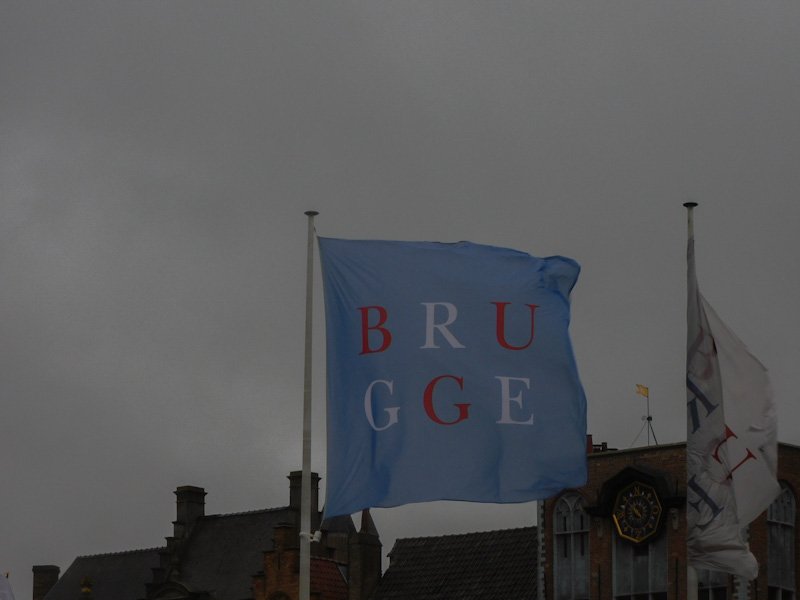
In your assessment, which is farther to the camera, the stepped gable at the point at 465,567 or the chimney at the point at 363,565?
the chimney at the point at 363,565

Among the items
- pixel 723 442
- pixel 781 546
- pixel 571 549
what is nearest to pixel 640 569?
pixel 571 549

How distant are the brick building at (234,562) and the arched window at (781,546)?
18649 millimetres

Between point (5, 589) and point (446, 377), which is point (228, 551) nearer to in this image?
point (5, 589)

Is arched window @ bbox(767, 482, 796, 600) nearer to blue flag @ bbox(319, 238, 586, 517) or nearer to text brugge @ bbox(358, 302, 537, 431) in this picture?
blue flag @ bbox(319, 238, 586, 517)

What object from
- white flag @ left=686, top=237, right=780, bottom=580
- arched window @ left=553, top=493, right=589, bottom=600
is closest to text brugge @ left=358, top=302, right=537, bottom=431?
white flag @ left=686, top=237, right=780, bottom=580

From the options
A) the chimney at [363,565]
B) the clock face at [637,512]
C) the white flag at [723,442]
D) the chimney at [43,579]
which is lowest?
the chimney at [43,579]

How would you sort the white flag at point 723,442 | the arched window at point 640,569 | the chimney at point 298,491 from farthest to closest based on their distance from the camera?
the chimney at point 298,491 → the arched window at point 640,569 → the white flag at point 723,442

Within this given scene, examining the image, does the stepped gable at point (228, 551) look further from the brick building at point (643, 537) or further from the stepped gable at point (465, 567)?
the brick building at point (643, 537)

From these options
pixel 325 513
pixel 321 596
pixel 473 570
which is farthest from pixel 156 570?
pixel 325 513

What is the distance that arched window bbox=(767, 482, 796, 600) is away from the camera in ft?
208

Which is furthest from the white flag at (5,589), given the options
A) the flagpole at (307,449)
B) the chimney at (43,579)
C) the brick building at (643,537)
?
the chimney at (43,579)

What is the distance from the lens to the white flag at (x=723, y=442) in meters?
35.9

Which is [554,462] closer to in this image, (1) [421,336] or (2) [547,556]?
(1) [421,336]

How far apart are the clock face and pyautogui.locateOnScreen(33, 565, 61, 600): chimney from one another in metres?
42.3
